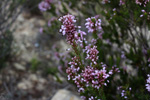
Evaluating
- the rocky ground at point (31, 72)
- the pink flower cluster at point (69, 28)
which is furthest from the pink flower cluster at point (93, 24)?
the rocky ground at point (31, 72)

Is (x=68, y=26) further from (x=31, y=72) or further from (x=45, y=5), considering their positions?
(x=31, y=72)

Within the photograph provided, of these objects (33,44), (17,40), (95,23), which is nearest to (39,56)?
(33,44)

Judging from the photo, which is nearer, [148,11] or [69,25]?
[69,25]

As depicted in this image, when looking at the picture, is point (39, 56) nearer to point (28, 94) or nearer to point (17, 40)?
point (17, 40)

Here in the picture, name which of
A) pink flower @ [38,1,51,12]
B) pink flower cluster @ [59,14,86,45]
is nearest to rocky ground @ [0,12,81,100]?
pink flower @ [38,1,51,12]

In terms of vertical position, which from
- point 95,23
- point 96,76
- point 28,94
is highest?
point 28,94

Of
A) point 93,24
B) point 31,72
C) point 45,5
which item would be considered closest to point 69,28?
point 93,24

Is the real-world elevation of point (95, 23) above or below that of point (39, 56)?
below

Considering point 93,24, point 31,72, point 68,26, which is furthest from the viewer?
point 31,72
